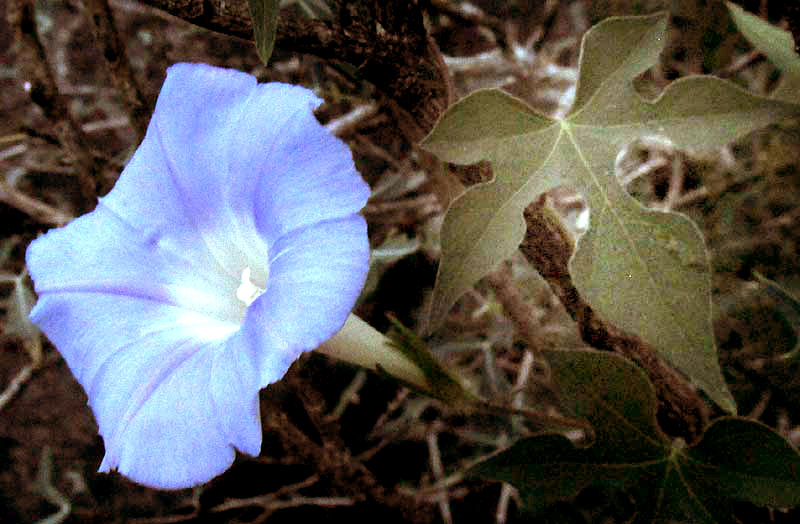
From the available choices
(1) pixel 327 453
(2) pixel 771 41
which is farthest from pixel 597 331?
(1) pixel 327 453

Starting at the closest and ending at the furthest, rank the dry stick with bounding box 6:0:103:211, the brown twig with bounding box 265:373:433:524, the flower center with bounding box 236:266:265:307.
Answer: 1. the flower center with bounding box 236:266:265:307
2. the dry stick with bounding box 6:0:103:211
3. the brown twig with bounding box 265:373:433:524

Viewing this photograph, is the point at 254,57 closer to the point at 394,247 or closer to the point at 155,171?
the point at 394,247

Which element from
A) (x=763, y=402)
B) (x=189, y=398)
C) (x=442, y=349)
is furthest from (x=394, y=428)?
(x=189, y=398)

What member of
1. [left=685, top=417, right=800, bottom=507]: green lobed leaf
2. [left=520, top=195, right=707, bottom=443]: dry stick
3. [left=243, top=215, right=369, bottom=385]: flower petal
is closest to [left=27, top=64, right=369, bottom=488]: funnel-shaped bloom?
[left=243, top=215, right=369, bottom=385]: flower petal

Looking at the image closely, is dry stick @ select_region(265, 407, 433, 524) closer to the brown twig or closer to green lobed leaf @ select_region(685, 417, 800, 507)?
the brown twig

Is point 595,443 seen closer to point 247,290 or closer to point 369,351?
point 369,351

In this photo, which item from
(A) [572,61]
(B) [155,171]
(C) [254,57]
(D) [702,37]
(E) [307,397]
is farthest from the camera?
(A) [572,61]

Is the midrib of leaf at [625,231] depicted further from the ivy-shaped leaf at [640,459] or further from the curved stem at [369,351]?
the curved stem at [369,351]
